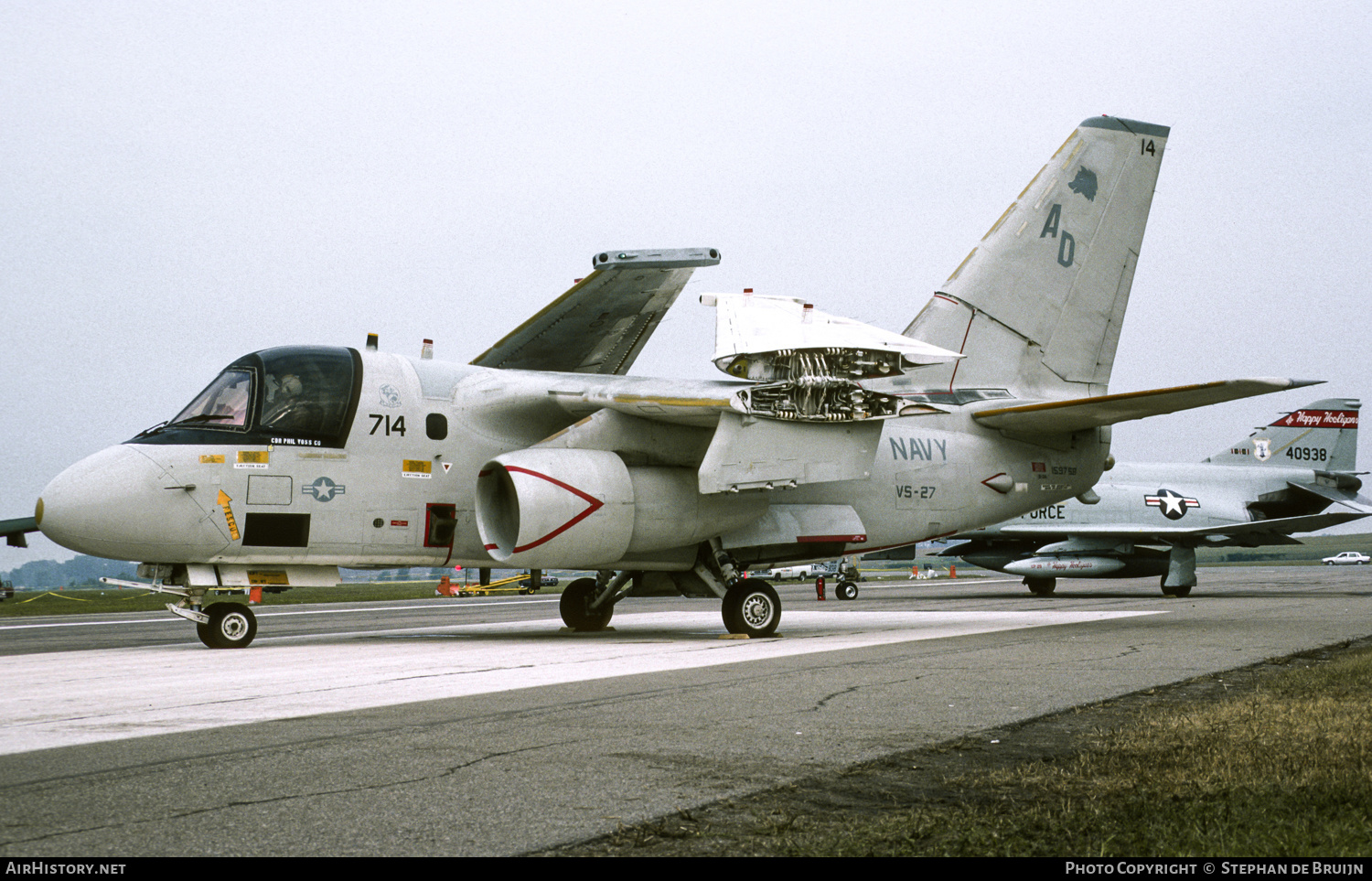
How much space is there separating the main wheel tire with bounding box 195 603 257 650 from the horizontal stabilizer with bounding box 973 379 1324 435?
982 cm

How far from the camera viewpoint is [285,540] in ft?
39.0

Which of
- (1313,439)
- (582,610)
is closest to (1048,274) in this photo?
(582,610)

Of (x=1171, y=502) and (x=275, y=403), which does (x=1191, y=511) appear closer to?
(x=1171, y=502)

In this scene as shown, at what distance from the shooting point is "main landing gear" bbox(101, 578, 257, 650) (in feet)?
38.6

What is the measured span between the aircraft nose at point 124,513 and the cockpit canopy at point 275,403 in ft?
1.69

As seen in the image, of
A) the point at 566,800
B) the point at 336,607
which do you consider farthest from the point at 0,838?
the point at 336,607

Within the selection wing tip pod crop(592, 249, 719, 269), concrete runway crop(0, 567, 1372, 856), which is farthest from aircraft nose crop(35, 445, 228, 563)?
wing tip pod crop(592, 249, 719, 269)

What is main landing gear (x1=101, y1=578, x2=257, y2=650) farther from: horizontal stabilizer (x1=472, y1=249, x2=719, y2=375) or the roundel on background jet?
the roundel on background jet

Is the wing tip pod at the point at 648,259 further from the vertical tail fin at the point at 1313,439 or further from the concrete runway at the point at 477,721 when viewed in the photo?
the vertical tail fin at the point at 1313,439

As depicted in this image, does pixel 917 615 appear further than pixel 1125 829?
Yes

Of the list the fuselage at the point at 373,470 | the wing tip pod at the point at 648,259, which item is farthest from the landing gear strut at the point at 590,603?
the wing tip pod at the point at 648,259
